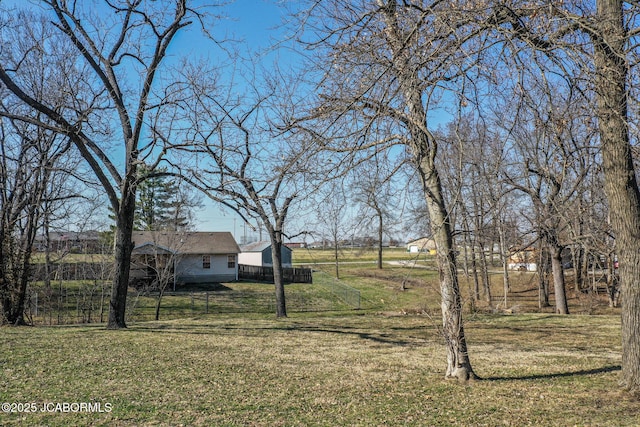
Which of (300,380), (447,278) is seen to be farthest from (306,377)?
(447,278)

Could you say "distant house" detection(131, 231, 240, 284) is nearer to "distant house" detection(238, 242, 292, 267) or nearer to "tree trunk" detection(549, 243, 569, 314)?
"distant house" detection(238, 242, 292, 267)

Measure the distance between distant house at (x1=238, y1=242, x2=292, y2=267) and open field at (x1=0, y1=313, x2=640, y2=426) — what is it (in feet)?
110

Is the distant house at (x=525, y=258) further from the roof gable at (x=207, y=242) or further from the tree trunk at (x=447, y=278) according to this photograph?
the roof gable at (x=207, y=242)

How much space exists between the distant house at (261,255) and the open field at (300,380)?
33.6 m

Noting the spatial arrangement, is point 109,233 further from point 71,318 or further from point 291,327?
point 291,327

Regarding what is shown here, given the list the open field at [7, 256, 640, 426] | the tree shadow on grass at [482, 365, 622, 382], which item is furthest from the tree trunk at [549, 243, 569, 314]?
the tree shadow on grass at [482, 365, 622, 382]

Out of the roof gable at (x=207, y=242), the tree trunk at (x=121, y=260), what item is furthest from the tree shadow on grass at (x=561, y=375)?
the roof gable at (x=207, y=242)

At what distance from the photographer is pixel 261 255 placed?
4462 centimetres

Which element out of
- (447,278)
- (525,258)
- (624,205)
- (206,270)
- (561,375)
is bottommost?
(561,375)

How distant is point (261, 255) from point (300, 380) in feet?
127

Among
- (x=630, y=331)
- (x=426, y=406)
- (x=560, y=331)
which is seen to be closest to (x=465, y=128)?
(x=630, y=331)

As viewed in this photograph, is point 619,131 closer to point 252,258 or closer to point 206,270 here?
point 206,270

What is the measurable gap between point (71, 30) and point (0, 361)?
25.7 ft

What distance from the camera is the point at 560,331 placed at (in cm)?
1298
